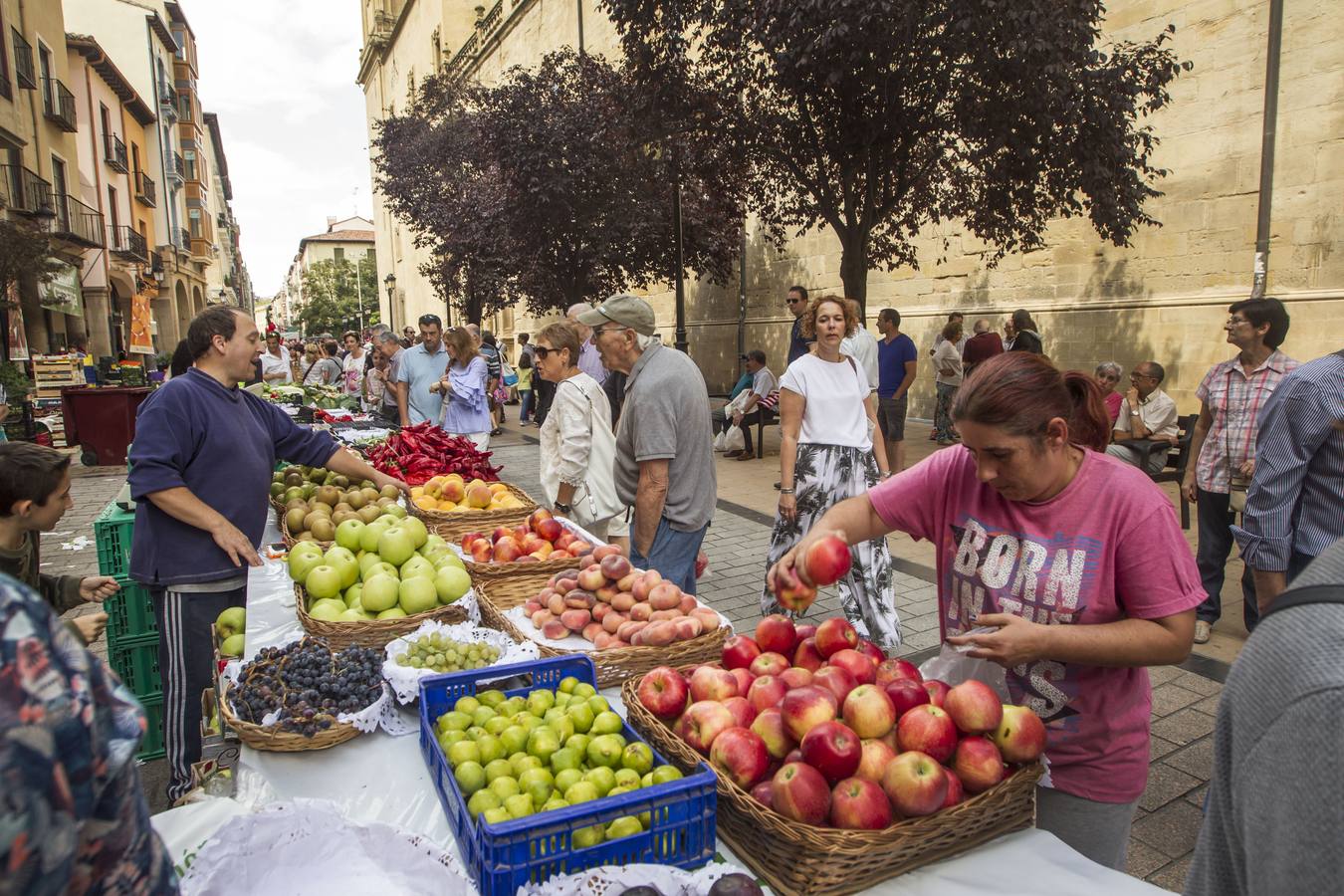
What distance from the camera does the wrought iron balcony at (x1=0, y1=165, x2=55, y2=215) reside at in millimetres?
20125

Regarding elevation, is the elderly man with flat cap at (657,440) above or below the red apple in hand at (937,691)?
above

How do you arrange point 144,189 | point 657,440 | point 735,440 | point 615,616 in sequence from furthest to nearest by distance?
point 144,189
point 735,440
point 657,440
point 615,616

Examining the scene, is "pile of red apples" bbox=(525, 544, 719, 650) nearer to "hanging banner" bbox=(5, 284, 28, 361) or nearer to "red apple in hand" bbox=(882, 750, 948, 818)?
"red apple in hand" bbox=(882, 750, 948, 818)

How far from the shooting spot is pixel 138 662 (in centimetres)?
429

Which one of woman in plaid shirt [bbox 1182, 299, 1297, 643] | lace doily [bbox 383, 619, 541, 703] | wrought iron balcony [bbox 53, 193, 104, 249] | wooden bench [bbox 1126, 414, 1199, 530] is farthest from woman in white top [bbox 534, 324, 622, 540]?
wrought iron balcony [bbox 53, 193, 104, 249]

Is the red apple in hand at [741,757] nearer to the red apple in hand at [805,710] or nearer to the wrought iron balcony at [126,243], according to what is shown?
the red apple in hand at [805,710]

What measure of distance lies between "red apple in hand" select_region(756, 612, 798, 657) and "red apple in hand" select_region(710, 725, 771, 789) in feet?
1.71

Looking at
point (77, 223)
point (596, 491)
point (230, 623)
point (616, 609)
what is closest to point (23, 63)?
point (77, 223)

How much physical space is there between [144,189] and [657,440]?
45.3m

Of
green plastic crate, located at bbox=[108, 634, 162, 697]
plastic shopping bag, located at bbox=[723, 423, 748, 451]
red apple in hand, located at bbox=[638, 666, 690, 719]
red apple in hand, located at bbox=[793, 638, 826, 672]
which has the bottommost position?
green plastic crate, located at bbox=[108, 634, 162, 697]

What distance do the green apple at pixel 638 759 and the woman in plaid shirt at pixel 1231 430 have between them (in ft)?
12.7

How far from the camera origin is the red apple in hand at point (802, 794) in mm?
1681

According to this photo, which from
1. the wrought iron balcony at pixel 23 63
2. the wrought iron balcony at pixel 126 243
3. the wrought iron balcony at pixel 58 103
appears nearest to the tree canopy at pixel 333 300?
the wrought iron balcony at pixel 126 243

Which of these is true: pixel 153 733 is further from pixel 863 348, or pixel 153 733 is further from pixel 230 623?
pixel 863 348
